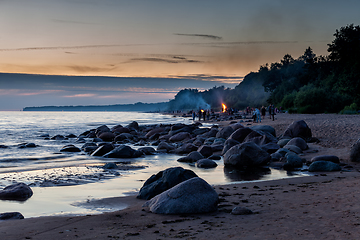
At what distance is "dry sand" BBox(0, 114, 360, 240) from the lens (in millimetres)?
4127

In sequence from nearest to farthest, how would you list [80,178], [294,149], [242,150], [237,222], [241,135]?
[237,222] → [80,178] → [242,150] → [294,149] → [241,135]

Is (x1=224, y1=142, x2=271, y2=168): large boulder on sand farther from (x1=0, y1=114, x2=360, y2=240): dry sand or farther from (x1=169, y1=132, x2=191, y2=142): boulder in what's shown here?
(x1=169, y1=132, x2=191, y2=142): boulder

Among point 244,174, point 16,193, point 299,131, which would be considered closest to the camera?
point 16,193

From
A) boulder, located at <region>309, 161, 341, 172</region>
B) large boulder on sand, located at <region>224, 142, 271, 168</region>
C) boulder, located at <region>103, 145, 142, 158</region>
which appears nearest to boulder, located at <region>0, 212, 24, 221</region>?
large boulder on sand, located at <region>224, 142, 271, 168</region>

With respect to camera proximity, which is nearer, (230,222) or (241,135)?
(230,222)

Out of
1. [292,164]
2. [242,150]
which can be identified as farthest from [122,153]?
[292,164]

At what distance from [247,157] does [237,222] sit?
263 inches

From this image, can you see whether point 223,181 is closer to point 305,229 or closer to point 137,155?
point 305,229

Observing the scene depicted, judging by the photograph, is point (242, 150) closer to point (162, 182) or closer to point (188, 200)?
point (162, 182)

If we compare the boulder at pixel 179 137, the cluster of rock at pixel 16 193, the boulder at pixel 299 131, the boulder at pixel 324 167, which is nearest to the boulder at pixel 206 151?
the boulder at pixel 324 167

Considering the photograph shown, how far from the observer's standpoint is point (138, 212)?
5566 mm

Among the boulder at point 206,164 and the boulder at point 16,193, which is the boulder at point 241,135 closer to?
the boulder at point 206,164

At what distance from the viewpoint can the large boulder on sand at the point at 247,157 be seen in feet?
36.6

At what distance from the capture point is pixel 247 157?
1121 centimetres
